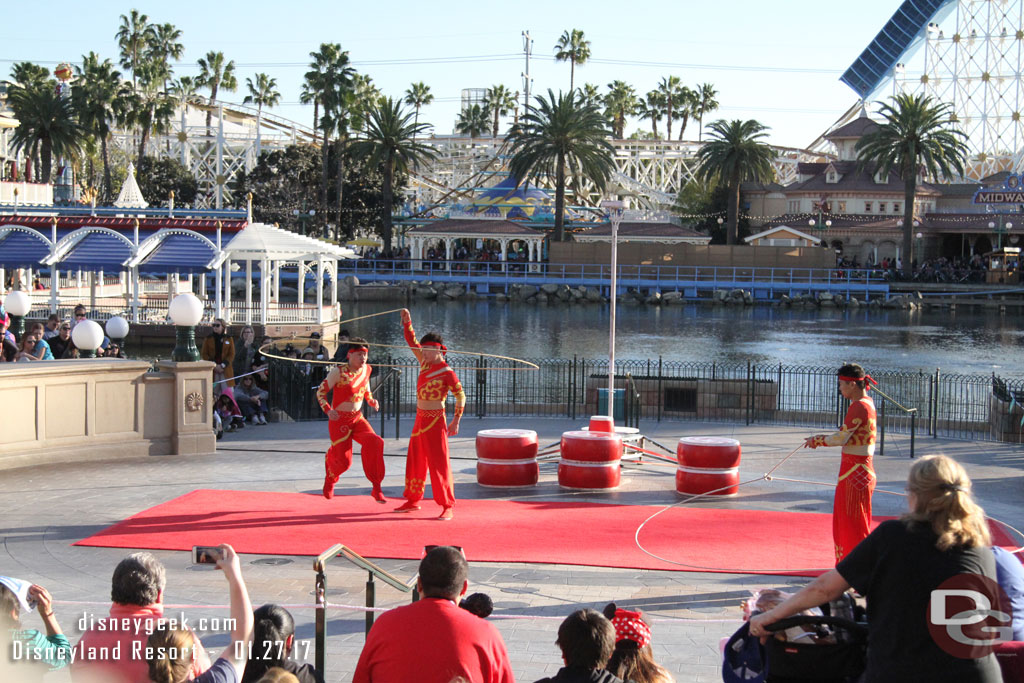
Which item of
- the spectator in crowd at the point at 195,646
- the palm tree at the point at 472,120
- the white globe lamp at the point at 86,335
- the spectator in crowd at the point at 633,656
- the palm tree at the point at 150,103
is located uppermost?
the palm tree at the point at 472,120

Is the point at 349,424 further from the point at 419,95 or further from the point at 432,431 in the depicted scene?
the point at 419,95

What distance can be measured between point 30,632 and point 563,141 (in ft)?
220

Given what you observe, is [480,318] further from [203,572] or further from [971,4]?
[971,4]

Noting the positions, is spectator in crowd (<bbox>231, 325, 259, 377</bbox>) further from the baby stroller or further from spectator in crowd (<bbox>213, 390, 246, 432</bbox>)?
the baby stroller

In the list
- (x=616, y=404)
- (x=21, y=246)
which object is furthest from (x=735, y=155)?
(x=616, y=404)

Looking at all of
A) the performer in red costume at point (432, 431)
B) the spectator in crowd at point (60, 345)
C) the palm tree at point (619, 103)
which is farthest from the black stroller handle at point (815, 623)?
the palm tree at point (619, 103)

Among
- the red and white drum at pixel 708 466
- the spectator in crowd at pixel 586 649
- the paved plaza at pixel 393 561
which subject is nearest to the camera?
the spectator in crowd at pixel 586 649

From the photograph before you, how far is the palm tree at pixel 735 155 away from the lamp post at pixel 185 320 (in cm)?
6187

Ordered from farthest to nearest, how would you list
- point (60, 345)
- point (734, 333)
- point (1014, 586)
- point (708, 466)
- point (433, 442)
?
point (734, 333) → point (60, 345) → point (708, 466) → point (433, 442) → point (1014, 586)

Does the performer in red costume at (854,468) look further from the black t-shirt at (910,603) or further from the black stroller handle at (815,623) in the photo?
the black t-shirt at (910,603)

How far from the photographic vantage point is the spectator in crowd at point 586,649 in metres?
4.55

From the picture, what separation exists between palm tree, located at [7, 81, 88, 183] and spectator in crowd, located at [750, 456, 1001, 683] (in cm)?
6300

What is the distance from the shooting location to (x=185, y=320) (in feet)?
48.0

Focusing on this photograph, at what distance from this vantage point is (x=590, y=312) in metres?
65.3
